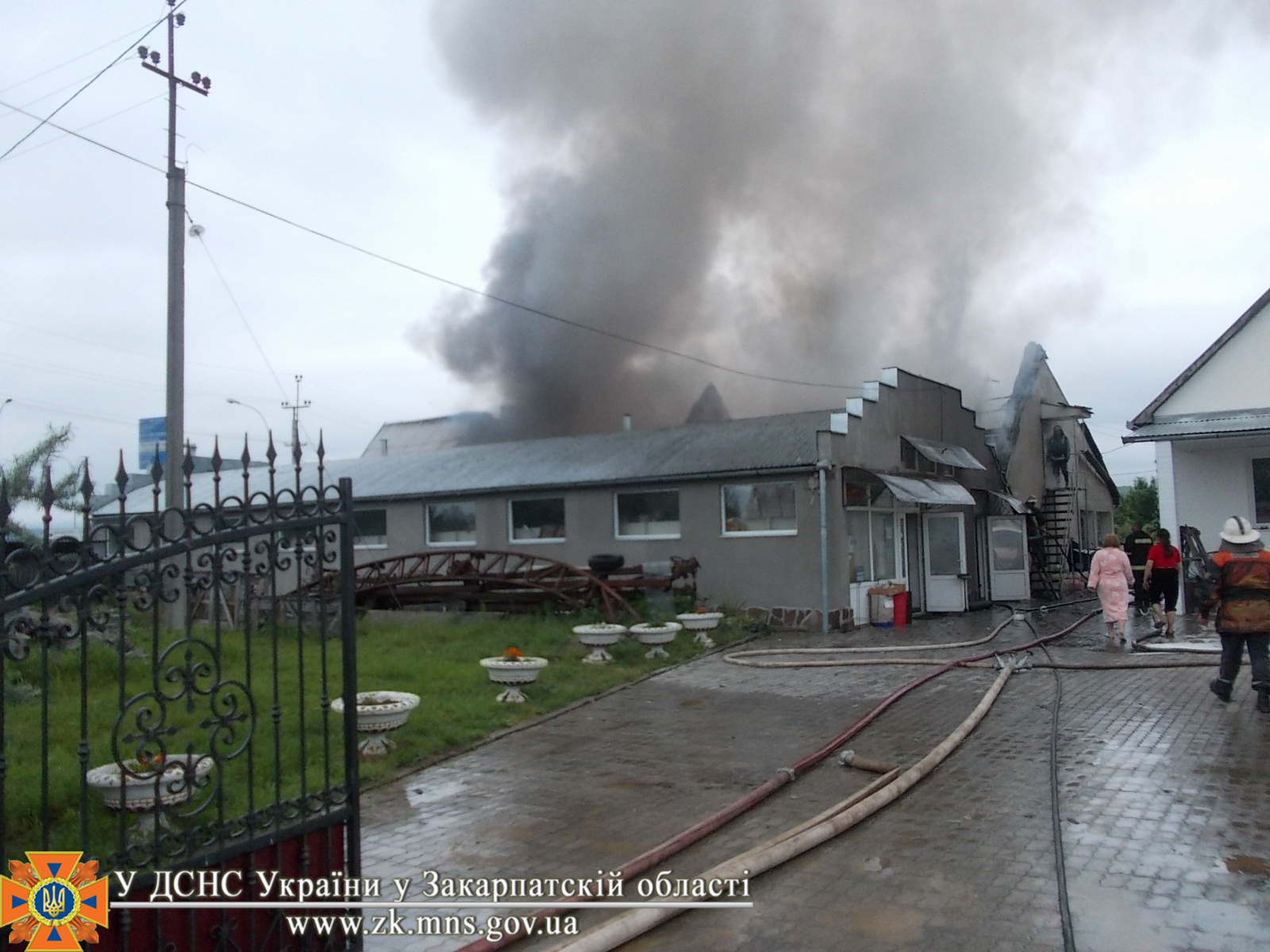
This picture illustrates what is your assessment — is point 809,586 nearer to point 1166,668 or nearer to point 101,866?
point 1166,668

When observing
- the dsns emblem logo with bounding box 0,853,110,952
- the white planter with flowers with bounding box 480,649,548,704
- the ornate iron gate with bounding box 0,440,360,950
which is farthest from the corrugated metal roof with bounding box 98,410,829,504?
the dsns emblem logo with bounding box 0,853,110,952

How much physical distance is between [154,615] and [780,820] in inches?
158

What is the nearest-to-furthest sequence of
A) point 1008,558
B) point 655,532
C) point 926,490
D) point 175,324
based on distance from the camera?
point 175,324
point 655,532
point 926,490
point 1008,558

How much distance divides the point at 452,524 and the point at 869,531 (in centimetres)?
824

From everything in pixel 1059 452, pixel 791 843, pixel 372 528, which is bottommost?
pixel 791 843

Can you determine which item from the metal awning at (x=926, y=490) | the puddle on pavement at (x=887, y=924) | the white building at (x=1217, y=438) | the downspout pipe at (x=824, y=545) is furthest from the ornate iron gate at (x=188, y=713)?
the white building at (x=1217, y=438)

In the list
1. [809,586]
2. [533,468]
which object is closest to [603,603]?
[809,586]

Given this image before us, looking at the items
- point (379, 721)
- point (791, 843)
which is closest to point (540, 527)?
point (379, 721)

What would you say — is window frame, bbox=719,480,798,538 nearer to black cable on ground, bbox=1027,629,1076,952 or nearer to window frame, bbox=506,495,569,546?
window frame, bbox=506,495,569,546

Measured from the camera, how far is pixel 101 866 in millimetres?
3430

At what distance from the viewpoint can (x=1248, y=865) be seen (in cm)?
501

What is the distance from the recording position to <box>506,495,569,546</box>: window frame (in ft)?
58.5

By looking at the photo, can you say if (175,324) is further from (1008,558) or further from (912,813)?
(1008,558)

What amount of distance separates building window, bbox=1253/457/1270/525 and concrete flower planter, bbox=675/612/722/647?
8379mm
